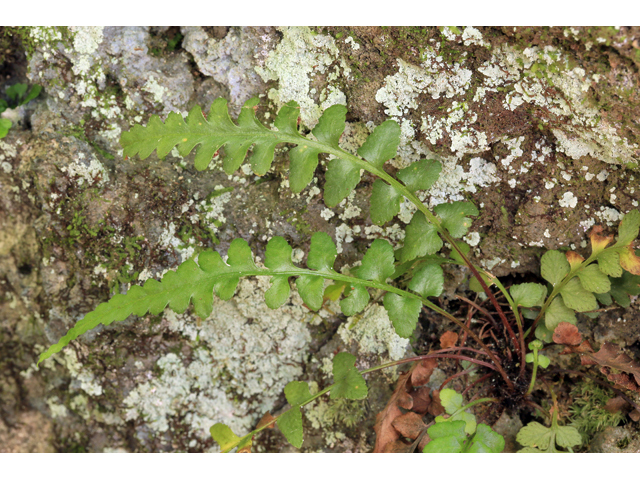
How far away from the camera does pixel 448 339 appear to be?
207 centimetres

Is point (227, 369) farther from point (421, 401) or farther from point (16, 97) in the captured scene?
point (16, 97)

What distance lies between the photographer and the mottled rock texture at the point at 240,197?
1.90 m

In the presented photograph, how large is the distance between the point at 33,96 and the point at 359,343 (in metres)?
2.04

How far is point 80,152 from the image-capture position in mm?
2229

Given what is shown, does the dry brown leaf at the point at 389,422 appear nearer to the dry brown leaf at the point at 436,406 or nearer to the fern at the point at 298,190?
the dry brown leaf at the point at 436,406

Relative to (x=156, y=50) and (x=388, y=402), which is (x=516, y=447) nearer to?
(x=388, y=402)

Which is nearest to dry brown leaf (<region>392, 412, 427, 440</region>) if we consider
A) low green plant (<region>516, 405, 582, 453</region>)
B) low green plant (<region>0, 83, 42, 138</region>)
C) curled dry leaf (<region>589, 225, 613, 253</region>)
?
low green plant (<region>516, 405, 582, 453</region>)

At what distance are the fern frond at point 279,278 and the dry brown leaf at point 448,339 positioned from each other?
282mm

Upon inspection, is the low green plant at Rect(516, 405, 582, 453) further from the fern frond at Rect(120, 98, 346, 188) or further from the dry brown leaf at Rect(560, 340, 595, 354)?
the fern frond at Rect(120, 98, 346, 188)

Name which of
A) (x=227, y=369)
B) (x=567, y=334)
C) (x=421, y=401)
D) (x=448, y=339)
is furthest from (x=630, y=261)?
(x=227, y=369)

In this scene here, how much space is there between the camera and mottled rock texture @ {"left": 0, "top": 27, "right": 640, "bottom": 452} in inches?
74.9

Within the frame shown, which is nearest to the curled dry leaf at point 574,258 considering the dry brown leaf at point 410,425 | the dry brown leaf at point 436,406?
the dry brown leaf at point 436,406

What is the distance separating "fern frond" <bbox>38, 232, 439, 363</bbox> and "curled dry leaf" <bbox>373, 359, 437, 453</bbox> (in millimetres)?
300
